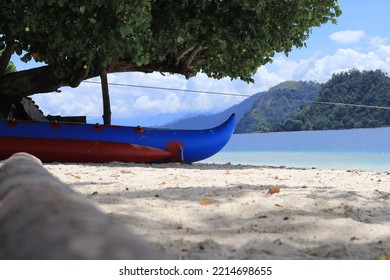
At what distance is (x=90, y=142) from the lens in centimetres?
913

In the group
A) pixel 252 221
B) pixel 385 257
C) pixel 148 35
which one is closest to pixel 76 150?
pixel 148 35

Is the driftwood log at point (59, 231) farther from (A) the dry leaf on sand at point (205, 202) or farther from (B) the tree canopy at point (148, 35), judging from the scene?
(B) the tree canopy at point (148, 35)

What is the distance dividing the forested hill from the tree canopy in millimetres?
41410

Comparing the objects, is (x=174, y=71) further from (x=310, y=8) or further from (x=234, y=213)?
(x=234, y=213)

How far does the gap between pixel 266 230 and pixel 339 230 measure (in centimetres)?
45

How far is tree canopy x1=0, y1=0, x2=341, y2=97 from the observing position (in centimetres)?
879

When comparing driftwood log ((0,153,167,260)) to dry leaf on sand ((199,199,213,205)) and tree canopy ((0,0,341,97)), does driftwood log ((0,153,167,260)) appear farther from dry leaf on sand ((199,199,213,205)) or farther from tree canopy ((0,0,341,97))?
tree canopy ((0,0,341,97))

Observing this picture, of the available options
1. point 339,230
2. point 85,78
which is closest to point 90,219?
point 339,230

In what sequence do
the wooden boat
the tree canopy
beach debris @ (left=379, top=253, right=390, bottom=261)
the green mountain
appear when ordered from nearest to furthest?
beach debris @ (left=379, top=253, right=390, bottom=261) → the tree canopy → the wooden boat → the green mountain

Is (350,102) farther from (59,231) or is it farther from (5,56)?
(59,231)

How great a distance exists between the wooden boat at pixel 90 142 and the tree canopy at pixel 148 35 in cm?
134

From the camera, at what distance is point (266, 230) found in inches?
117

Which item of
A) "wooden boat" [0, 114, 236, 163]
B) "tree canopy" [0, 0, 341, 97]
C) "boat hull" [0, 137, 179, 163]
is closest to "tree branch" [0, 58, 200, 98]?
"tree canopy" [0, 0, 341, 97]
